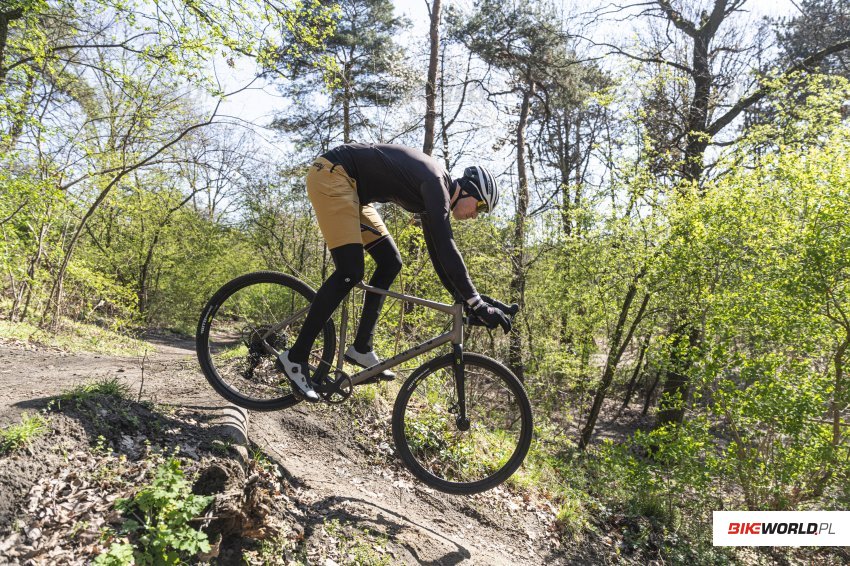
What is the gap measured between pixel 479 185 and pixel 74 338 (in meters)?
8.82

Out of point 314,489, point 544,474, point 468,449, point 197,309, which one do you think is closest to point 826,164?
point 544,474

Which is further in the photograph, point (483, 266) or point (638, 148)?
point (483, 266)

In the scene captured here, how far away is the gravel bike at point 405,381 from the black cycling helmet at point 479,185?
31.4 inches

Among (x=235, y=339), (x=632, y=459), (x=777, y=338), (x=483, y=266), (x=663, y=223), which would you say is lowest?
(x=632, y=459)

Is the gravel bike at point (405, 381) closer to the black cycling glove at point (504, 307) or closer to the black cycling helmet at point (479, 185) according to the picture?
the black cycling glove at point (504, 307)

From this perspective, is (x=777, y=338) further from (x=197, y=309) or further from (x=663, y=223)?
(x=197, y=309)

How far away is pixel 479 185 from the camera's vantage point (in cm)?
353

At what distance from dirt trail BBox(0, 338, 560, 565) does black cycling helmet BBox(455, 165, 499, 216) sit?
2.40 metres

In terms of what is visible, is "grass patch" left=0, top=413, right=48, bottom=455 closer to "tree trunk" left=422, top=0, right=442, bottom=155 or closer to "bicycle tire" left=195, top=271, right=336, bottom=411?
"bicycle tire" left=195, top=271, right=336, bottom=411

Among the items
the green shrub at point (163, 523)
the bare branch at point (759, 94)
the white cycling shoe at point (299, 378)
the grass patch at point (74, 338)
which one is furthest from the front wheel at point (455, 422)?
the bare branch at point (759, 94)

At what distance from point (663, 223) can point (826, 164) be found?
2.73m

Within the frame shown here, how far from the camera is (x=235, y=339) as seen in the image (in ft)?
14.7

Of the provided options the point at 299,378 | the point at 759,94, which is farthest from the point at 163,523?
the point at 759,94
